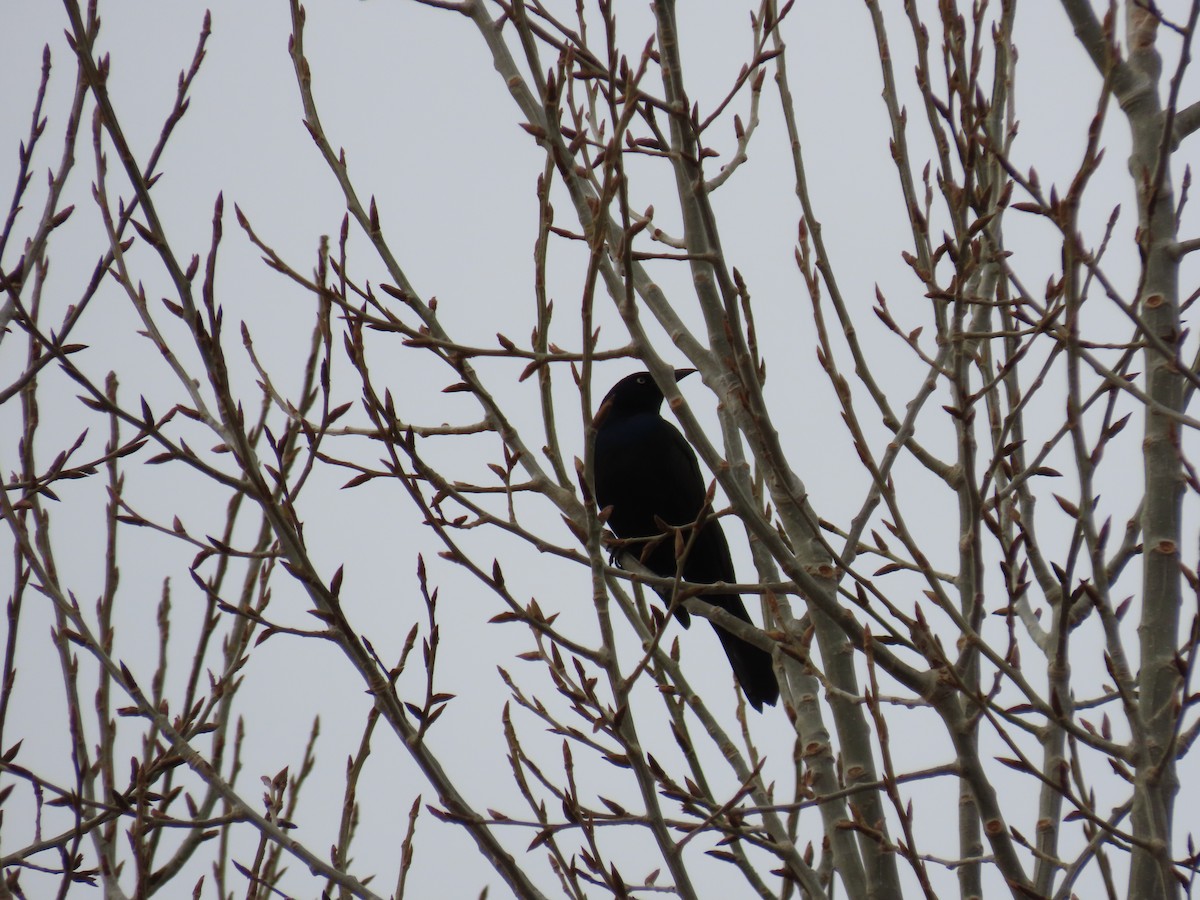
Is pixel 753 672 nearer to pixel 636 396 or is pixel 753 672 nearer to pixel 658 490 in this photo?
pixel 658 490

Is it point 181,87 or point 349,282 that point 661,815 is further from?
point 181,87

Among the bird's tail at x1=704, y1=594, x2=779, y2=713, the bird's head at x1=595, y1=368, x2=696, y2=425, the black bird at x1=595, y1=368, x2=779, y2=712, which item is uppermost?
the bird's head at x1=595, y1=368, x2=696, y2=425

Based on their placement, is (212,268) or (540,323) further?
(540,323)

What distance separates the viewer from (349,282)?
252 cm

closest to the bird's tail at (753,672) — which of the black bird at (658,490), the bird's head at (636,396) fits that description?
the black bird at (658,490)

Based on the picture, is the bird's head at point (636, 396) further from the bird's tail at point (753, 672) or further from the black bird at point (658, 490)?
the bird's tail at point (753, 672)

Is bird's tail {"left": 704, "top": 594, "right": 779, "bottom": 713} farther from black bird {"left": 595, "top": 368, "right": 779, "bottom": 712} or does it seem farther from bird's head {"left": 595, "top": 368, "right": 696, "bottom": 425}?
bird's head {"left": 595, "top": 368, "right": 696, "bottom": 425}

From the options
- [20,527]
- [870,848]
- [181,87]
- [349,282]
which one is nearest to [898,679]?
[870,848]

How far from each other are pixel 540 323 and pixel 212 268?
0.59m

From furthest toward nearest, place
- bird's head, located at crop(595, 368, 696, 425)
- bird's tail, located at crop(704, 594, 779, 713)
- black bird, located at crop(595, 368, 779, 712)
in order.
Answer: bird's head, located at crop(595, 368, 696, 425) → black bird, located at crop(595, 368, 779, 712) → bird's tail, located at crop(704, 594, 779, 713)

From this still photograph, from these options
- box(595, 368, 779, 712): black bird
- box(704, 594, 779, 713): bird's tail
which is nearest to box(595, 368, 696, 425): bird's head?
box(595, 368, 779, 712): black bird

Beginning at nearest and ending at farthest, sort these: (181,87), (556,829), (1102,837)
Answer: (1102,837)
(556,829)
(181,87)

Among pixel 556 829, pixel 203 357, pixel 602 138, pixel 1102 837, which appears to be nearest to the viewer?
pixel 203 357

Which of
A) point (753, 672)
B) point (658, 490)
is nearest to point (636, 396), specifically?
point (658, 490)
